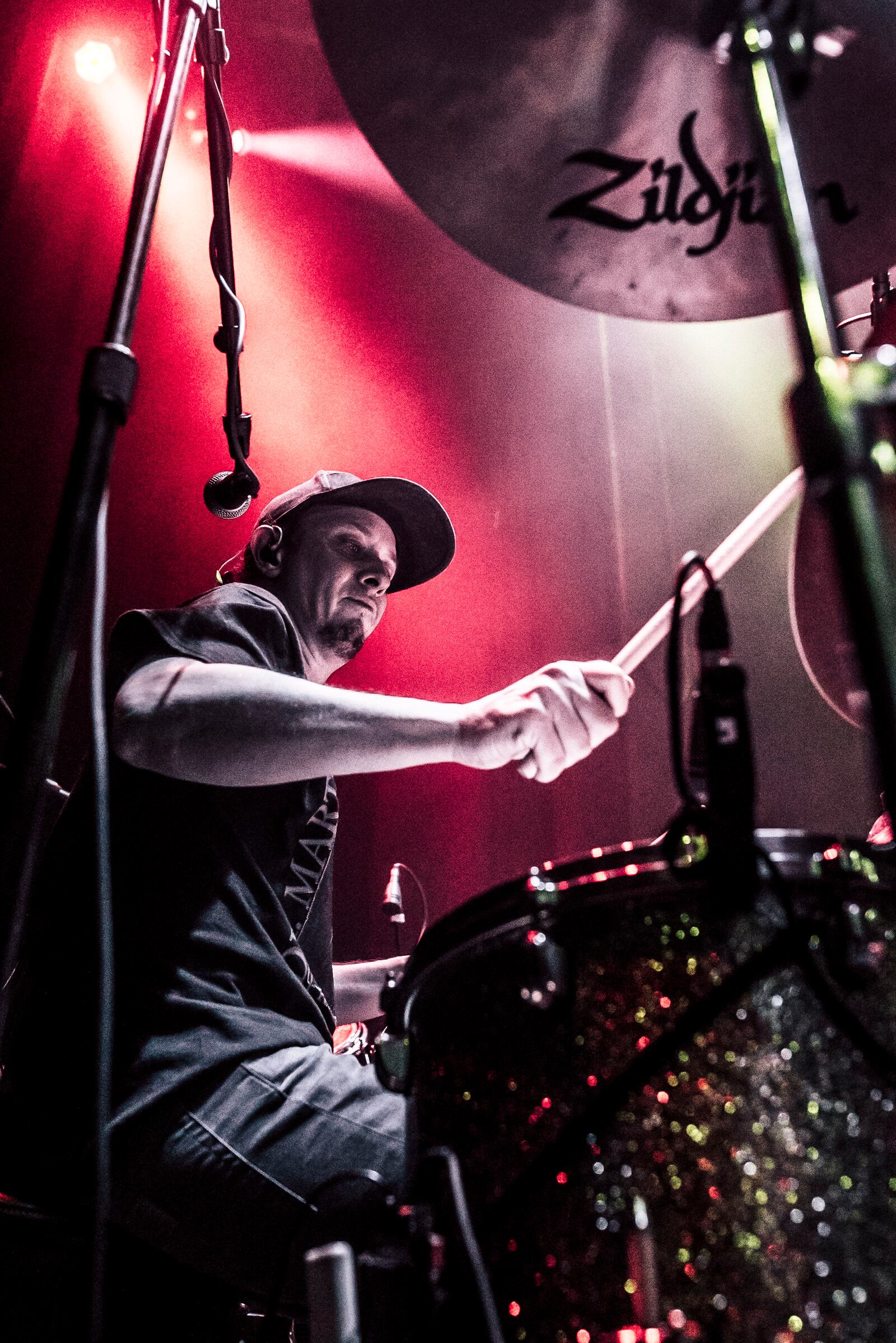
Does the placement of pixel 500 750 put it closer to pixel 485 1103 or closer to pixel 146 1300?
pixel 485 1103

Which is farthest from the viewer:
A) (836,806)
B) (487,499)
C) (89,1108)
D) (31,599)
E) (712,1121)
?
(487,499)

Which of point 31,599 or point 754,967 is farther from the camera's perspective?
point 31,599

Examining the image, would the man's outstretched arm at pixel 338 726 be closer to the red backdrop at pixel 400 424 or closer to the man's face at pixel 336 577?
the man's face at pixel 336 577

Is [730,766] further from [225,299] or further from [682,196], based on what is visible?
[225,299]

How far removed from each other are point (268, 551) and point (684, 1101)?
1.14 metres

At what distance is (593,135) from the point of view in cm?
102

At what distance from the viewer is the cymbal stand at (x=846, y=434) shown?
475 mm

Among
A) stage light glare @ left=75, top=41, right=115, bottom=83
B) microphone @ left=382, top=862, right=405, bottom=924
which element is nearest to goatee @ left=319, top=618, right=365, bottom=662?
microphone @ left=382, top=862, right=405, bottom=924

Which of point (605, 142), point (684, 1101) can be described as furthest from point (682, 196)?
point (684, 1101)

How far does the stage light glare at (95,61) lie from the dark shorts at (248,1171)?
247 centimetres

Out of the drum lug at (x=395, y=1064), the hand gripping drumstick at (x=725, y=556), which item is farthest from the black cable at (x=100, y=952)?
the hand gripping drumstick at (x=725, y=556)

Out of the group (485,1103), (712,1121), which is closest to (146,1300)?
(485,1103)

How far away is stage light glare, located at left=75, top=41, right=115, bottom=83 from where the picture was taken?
2418 millimetres

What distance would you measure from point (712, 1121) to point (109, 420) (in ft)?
1.99
